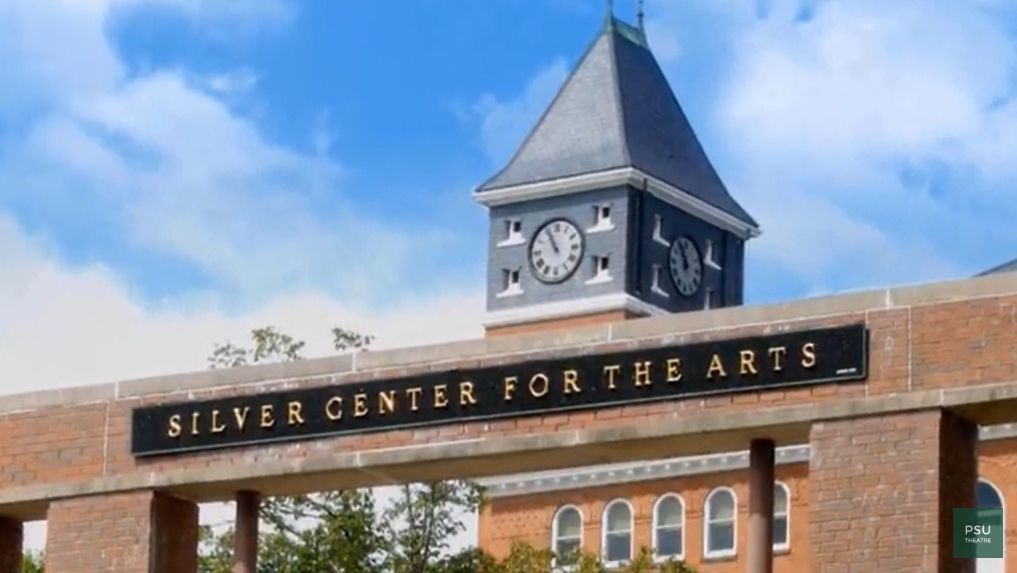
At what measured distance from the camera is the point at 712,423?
799 inches

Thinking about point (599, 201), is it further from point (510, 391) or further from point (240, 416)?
point (510, 391)

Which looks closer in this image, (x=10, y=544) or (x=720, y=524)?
(x=10, y=544)

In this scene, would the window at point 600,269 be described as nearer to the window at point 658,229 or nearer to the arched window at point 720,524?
the window at point 658,229

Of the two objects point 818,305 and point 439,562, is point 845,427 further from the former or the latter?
point 439,562

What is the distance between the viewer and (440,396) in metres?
21.3

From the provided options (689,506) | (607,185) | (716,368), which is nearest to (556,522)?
(689,506)

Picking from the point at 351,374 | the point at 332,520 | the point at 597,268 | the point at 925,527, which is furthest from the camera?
the point at 597,268

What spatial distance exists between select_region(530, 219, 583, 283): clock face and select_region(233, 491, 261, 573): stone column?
60291 millimetres

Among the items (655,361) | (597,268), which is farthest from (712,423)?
(597,268)

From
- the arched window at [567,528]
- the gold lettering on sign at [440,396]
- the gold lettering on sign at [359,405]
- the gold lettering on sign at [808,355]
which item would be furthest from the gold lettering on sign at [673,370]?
the arched window at [567,528]

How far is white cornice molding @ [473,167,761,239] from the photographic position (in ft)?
268

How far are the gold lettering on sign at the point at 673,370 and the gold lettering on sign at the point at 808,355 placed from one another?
87cm

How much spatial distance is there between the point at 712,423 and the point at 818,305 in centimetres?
104

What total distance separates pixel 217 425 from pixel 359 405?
3.97ft
